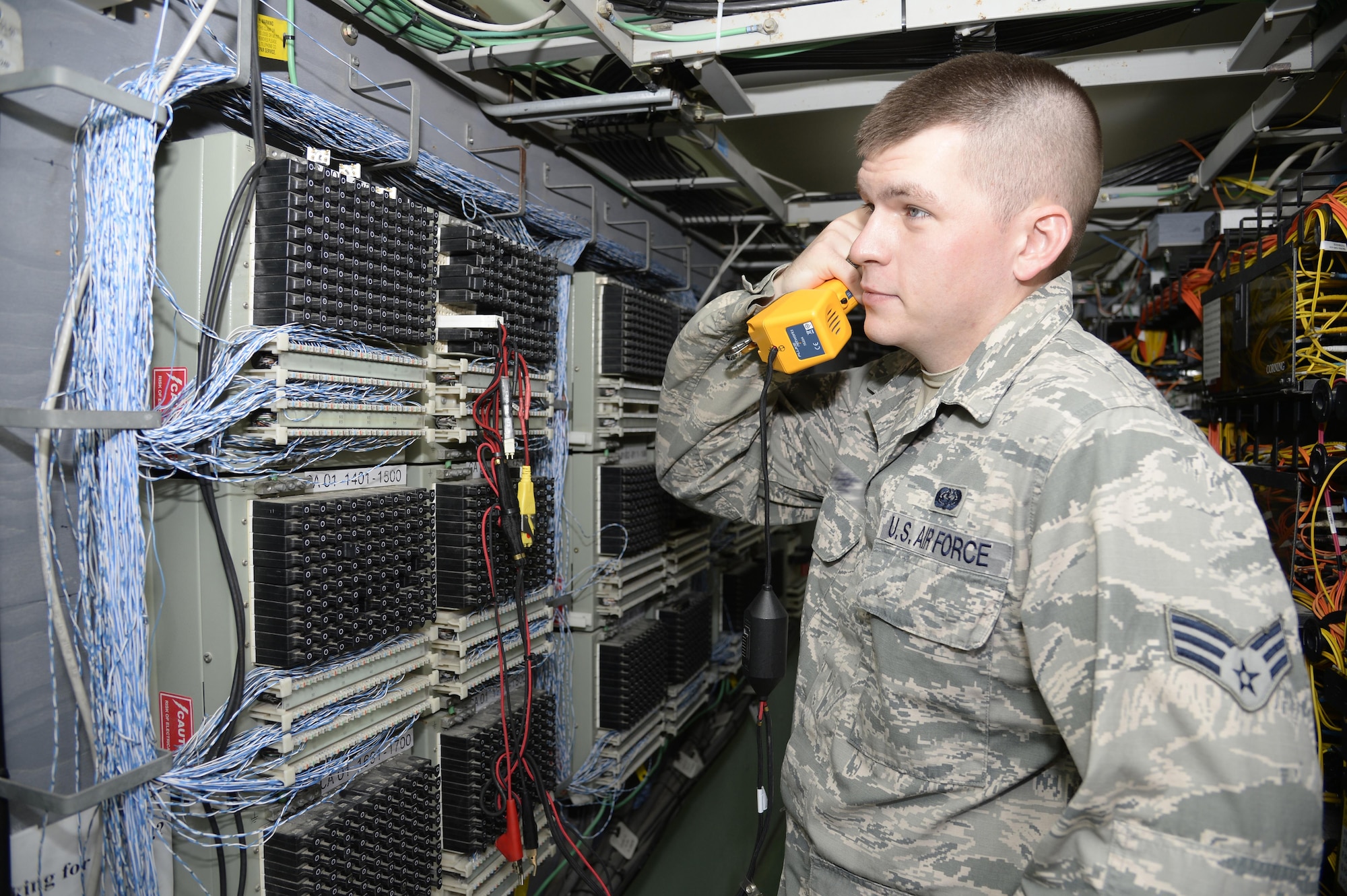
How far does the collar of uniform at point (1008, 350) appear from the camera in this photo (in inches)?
39.9

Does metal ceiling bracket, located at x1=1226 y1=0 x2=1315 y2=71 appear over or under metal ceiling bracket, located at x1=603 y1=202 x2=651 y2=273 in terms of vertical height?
over

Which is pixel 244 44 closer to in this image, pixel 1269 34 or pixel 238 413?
pixel 238 413

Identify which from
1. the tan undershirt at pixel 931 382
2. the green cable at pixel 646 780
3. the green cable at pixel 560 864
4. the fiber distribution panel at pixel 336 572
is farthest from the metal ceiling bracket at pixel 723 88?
the green cable at pixel 646 780

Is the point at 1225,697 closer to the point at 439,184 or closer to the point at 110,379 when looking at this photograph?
the point at 110,379

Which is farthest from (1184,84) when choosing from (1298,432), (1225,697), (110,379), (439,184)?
(110,379)

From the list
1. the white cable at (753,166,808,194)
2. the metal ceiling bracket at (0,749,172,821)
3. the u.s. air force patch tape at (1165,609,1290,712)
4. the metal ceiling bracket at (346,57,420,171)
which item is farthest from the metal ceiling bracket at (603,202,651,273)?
the u.s. air force patch tape at (1165,609,1290,712)

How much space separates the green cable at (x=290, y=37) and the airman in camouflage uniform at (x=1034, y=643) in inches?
38.9

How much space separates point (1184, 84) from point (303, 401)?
3.10 meters

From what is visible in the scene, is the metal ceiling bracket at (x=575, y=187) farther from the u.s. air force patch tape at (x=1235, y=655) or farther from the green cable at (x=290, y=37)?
the u.s. air force patch tape at (x=1235, y=655)

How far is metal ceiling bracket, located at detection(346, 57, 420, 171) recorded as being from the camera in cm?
167

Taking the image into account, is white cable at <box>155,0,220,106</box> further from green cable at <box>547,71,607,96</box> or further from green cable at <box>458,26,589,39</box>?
green cable at <box>547,71,607,96</box>

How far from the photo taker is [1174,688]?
70 cm

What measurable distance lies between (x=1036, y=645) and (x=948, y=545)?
0.59ft

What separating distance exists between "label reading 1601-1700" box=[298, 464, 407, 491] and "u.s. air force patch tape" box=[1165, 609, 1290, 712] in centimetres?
145
